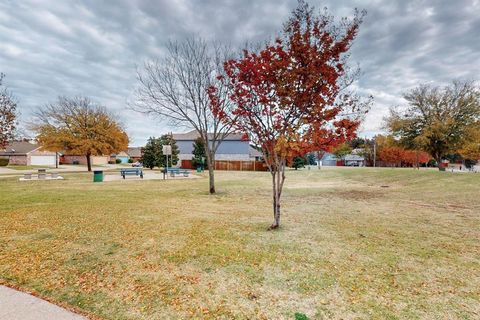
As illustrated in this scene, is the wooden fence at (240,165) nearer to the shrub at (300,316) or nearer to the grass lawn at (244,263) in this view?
the grass lawn at (244,263)

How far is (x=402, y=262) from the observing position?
4969mm

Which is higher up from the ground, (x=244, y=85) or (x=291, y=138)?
(x=244, y=85)

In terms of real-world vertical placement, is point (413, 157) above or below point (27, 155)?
below

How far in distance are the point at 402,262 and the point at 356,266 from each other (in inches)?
38.6

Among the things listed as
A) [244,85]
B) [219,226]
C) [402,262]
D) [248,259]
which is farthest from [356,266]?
[244,85]

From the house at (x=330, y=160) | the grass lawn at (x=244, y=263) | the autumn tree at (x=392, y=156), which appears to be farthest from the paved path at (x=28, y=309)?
the house at (x=330, y=160)

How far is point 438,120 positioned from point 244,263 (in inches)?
1116

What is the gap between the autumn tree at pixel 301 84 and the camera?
254 inches

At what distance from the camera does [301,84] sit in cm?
659

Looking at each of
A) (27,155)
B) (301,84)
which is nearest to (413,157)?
(301,84)

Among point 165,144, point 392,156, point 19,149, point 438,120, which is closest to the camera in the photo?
point 438,120

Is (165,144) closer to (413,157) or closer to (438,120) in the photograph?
(438,120)

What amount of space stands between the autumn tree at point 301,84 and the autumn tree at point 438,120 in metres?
23.4

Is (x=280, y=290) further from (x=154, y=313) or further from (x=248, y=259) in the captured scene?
(x=154, y=313)
